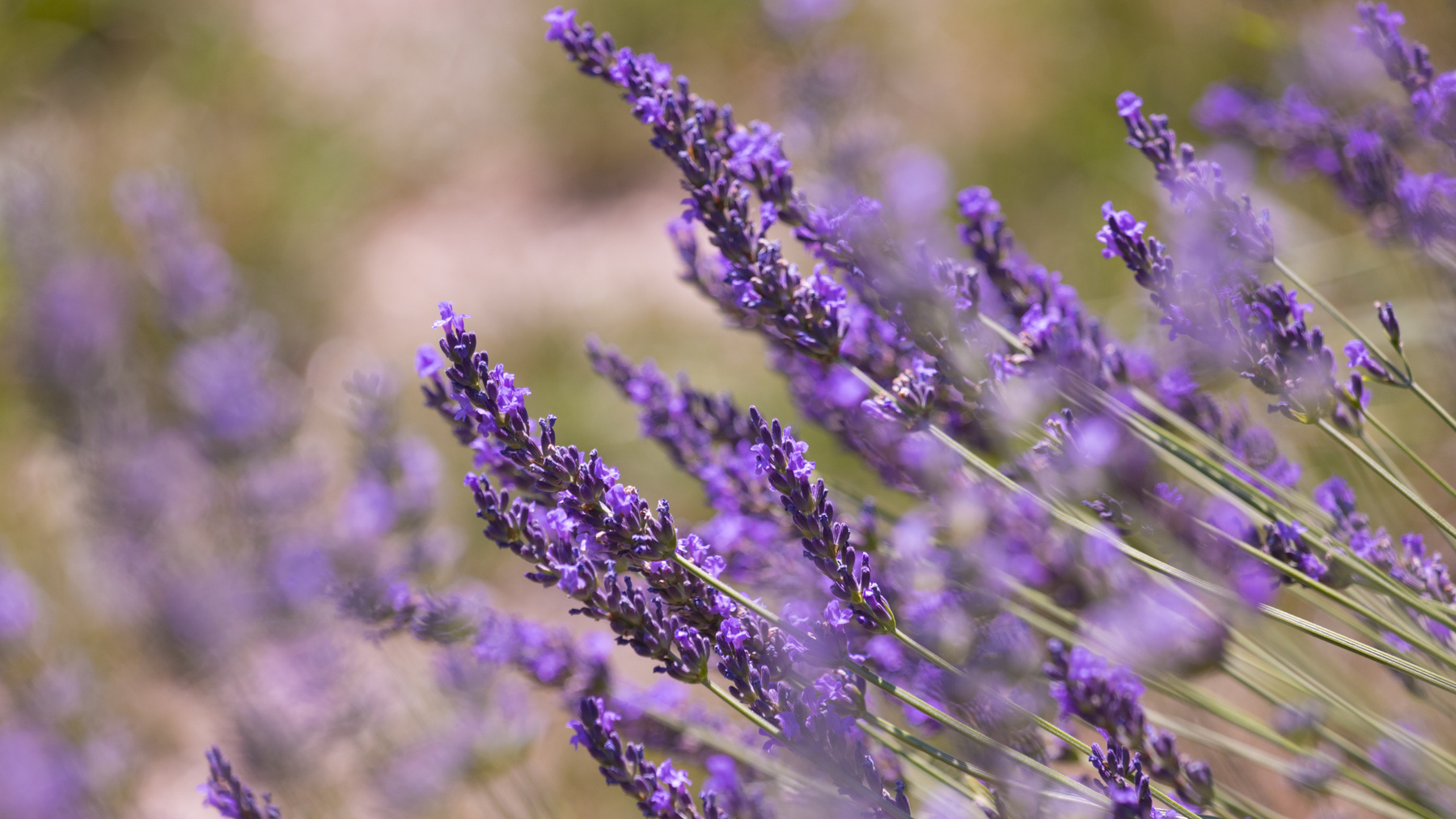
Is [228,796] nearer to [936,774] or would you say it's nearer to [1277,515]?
[936,774]

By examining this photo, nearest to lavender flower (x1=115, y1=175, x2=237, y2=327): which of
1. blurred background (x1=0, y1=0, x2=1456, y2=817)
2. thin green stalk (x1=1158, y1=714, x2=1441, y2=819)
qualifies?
blurred background (x1=0, y1=0, x2=1456, y2=817)

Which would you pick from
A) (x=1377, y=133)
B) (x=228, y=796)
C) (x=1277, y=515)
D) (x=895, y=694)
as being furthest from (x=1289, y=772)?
(x=228, y=796)

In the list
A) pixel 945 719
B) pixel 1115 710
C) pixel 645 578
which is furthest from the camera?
pixel 1115 710

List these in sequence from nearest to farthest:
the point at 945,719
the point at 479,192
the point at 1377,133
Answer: the point at 945,719
the point at 1377,133
the point at 479,192

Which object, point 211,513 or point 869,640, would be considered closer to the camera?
point 869,640

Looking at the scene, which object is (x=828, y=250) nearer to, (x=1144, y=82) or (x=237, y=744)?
(x=237, y=744)

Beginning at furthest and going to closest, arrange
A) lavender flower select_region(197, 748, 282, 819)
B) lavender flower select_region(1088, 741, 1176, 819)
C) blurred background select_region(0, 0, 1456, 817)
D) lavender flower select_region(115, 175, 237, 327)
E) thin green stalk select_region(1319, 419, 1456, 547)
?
1. lavender flower select_region(115, 175, 237, 327)
2. blurred background select_region(0, 0, 1456, 817)
3. lavender flower select_region(197, 748, 282, 819)
4. thin green stalk select_region(1319, 419, 1456, 547)
5. lavender flower select_region(1088, 741, 1176, 819)

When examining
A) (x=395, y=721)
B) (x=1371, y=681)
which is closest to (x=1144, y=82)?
(x=1371, y=681)

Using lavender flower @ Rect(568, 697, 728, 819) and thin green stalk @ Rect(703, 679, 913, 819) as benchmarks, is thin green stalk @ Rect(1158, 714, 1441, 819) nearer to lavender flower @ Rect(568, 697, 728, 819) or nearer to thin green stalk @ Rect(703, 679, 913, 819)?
thin green stalk @ Rect(703, 679, 913, 819)
